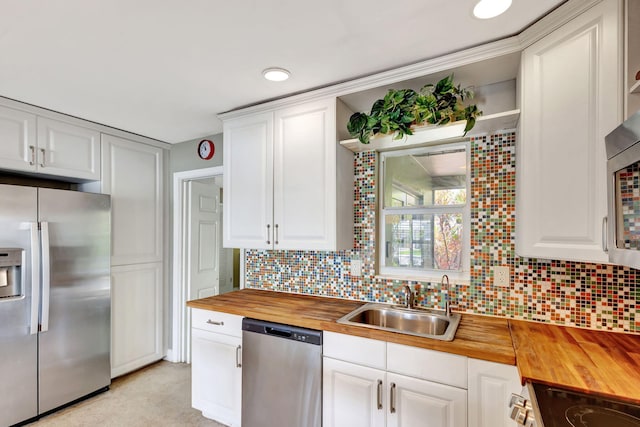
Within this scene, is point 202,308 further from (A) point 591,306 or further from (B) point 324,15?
(A) point 591,306

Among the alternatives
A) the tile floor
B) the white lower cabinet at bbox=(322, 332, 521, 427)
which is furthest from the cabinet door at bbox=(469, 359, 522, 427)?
the tile floor

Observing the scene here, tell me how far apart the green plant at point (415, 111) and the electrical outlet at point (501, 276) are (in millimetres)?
829

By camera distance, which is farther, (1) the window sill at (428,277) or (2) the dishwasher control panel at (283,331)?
(1) the window sill at (428,277)

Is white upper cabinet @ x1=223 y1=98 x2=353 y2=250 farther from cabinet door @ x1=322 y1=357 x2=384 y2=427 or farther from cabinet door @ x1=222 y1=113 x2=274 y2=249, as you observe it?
cabinet door @ x1=322 y1=357 x2=384 y2=427

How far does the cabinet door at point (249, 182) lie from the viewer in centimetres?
235

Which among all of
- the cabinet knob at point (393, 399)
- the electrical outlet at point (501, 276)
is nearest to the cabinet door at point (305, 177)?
the cabinet knob at point (393, 399)

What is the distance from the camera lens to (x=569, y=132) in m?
1.38

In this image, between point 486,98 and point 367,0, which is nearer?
point 367,0

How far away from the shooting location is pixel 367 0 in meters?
1.32

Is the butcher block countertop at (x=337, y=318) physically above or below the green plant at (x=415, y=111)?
below

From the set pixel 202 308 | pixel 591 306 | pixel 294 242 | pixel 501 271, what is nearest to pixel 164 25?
pixel 294 242

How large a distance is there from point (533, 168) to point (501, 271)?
66 cm

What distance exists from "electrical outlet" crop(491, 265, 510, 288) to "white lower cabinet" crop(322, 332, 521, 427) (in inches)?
24.8

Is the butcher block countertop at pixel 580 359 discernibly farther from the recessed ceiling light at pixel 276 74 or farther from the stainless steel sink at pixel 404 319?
the recessed ceiling light at pixel 276 74
